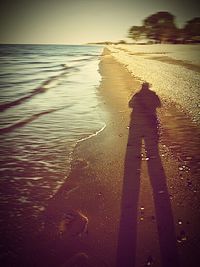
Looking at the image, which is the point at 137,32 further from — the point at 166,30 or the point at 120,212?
the point at 120,212

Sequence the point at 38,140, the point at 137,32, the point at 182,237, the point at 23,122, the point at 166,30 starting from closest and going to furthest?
the point at 182,237 < the point at 38,140 < the point at 23,122 < the point at 166,30 < the point at 137,32

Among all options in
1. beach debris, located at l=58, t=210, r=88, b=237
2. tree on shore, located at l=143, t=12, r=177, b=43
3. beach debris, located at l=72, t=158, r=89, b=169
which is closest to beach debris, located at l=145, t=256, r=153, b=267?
beach debris, located at l=58, t=210, r=88, b=237

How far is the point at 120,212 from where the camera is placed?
381cm

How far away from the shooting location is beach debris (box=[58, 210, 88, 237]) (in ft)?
11.3

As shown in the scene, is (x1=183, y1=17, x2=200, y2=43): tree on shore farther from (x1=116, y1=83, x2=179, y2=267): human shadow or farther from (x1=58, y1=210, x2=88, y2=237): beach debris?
(x1=58, y1=210, x2=88, y2=237): beach debris

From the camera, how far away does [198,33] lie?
73875mm

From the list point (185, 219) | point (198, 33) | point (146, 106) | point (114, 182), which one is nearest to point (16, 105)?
point (146, 106)

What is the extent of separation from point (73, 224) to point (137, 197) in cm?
123

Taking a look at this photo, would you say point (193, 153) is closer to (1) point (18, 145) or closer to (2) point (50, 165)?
(2) point (50, 165)

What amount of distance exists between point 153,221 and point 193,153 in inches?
102

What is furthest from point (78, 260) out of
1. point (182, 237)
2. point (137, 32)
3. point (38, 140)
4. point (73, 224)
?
point (137, 32)

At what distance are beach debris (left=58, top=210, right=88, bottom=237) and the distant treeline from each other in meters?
83.2

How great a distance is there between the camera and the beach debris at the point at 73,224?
3.46m

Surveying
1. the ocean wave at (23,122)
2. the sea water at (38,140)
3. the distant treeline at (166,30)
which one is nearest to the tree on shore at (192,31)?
the distant treeline at (166,30)
